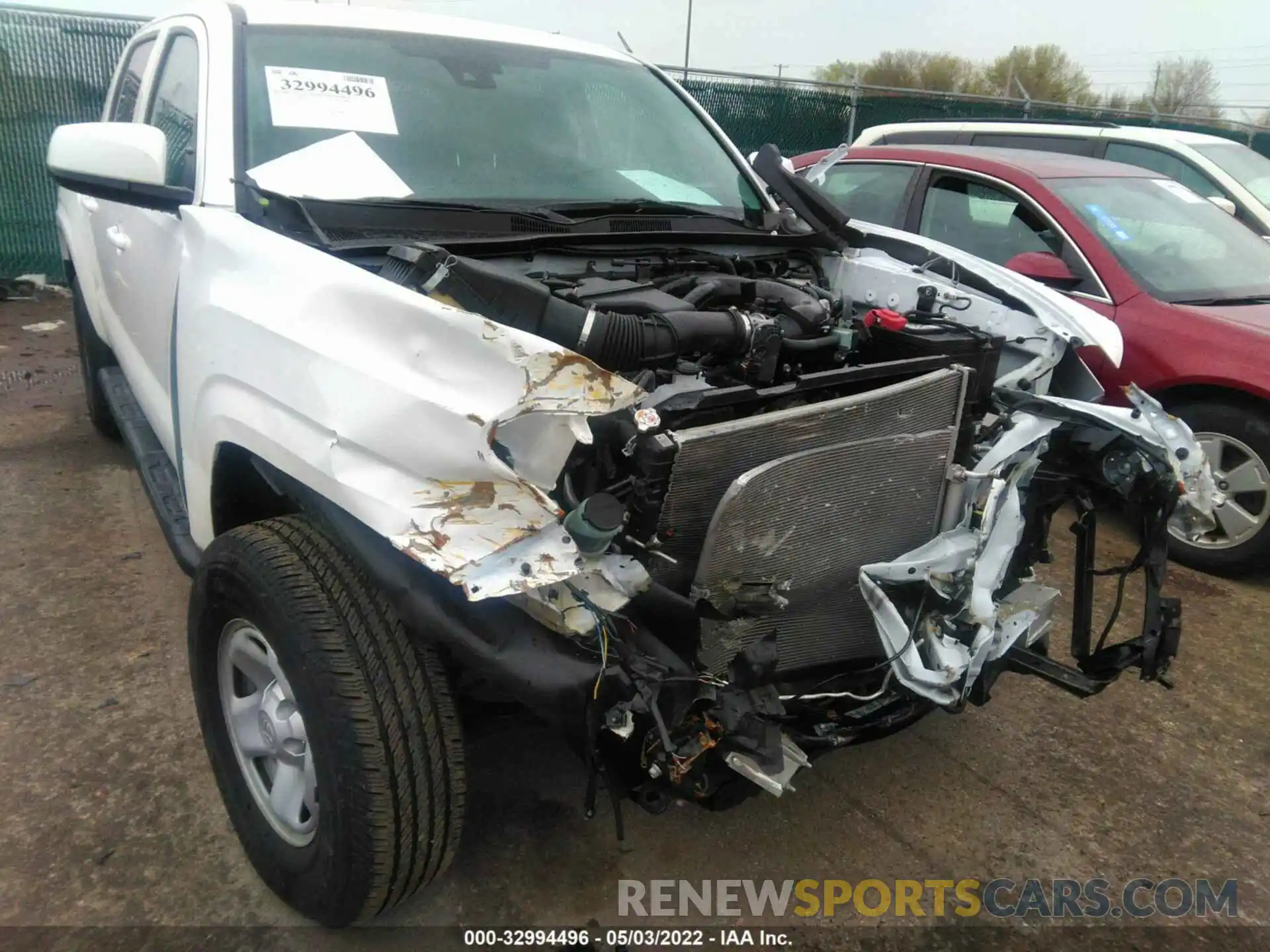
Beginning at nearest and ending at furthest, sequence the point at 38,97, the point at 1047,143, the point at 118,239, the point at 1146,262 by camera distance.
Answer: the point at 118,239
the point at 1146,262
the point at 1047,143
the point at 38,97

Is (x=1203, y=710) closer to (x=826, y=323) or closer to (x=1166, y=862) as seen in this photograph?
(x=1166, y=862)

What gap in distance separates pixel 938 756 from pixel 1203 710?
104cm

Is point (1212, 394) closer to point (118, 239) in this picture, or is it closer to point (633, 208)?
point (633, 208)

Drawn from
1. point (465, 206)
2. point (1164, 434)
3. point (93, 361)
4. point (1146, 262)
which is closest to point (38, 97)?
point (93, 361)

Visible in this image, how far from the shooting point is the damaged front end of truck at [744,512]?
Result: 64.5 inches

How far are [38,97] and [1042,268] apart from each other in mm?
8628

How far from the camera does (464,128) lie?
275 centimetres

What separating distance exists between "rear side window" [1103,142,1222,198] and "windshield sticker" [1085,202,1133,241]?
7.85ft

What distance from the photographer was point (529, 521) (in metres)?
1.61

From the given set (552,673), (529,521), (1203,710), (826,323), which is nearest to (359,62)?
(826,323)

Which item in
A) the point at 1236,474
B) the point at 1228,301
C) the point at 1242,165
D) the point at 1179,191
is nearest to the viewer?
the point at 1236,474

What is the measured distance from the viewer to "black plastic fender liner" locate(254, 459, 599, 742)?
163 cm

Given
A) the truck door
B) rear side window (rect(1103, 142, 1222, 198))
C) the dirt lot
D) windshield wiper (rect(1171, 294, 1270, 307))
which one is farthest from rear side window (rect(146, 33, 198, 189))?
rear side window (rect(1103, 142, 1222, 198))

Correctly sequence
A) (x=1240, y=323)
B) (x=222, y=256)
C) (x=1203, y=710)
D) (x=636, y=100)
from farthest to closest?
(x=1240, y=323)
(x=636, y=100)
(x=1203, y=710)
(x=222, y=256)
